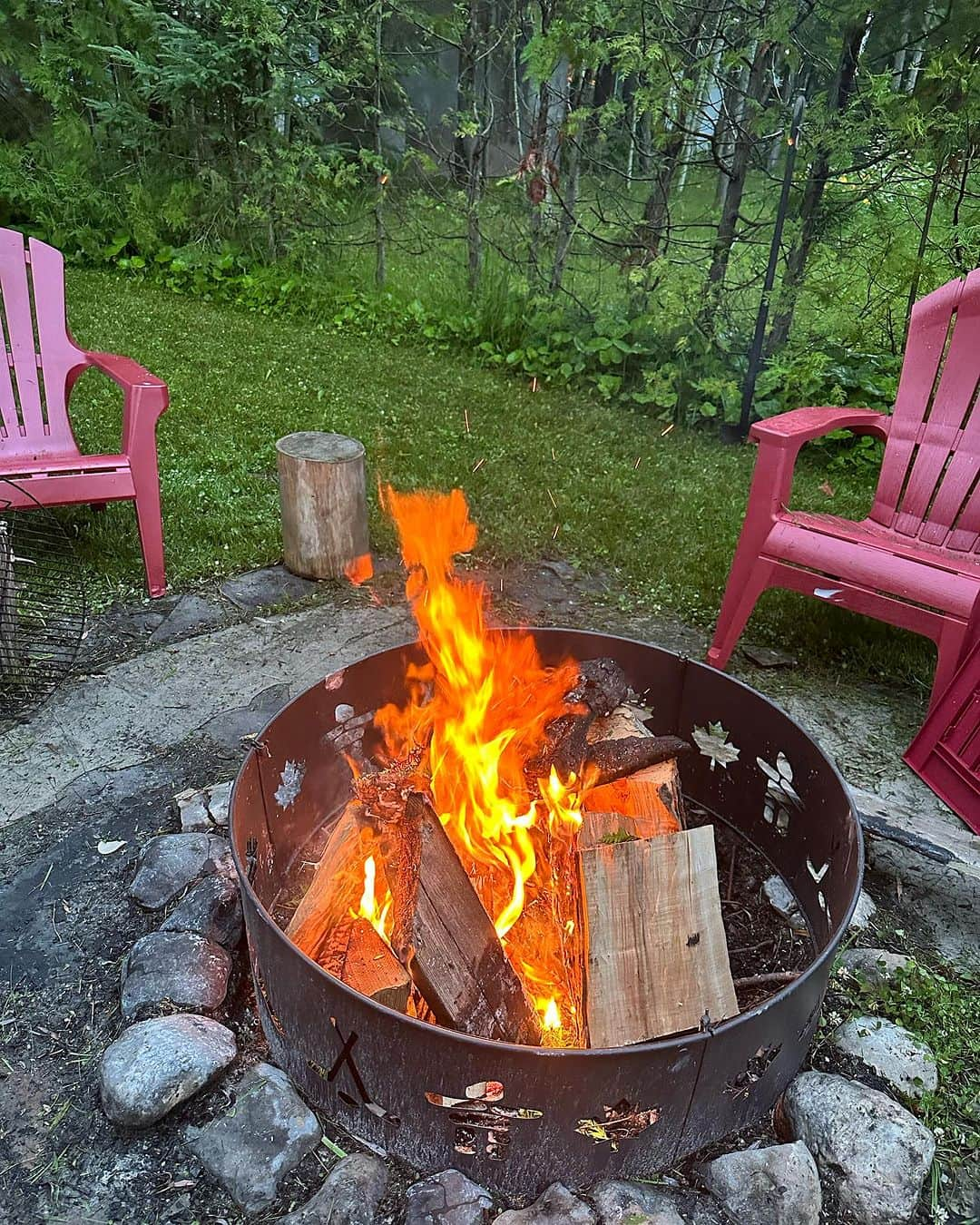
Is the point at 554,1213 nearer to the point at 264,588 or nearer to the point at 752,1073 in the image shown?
the point at 752,1073

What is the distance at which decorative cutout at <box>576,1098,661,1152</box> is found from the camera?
4.20ft

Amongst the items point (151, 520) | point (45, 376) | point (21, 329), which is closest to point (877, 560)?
point (151, 520)

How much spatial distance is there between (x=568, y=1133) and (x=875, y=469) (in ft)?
12.4

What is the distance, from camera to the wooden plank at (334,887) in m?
1.65

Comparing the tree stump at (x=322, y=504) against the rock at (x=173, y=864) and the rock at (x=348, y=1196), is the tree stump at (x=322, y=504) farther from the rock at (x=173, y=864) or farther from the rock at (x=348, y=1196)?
the rock at (x=348, y=1196)

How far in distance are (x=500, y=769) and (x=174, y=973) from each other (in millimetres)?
776

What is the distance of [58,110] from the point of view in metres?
6.62

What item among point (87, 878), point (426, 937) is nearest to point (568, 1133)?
point (426, 937)

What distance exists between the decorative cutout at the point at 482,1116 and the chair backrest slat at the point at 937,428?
2.32 m

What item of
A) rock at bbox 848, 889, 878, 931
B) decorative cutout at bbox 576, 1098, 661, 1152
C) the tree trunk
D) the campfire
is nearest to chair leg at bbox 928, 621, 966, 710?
rock at bbox 848, 889, 878, 931

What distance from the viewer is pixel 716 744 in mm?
2090

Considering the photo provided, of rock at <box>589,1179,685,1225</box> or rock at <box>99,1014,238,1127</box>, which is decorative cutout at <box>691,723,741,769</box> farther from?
rock at <box>99,1014,238,1127</box>

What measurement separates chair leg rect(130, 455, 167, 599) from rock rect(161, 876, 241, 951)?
1515 millimetres

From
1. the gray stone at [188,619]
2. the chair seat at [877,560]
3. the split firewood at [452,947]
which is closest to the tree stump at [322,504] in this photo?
the gray stone at [188,619]
